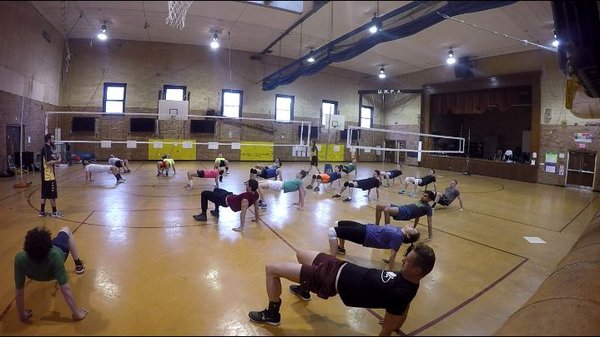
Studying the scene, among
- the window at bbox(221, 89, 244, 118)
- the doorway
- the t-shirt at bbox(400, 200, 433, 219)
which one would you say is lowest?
the t-shirt at bbox(400, 200, 433, 219)

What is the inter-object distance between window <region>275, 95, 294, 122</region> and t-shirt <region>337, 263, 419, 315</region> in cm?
1929

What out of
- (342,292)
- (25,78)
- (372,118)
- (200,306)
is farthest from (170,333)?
(25,78)

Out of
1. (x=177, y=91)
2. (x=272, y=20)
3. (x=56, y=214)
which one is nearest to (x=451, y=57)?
(x=272, y=20)

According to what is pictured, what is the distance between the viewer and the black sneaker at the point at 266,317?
9.38 feet

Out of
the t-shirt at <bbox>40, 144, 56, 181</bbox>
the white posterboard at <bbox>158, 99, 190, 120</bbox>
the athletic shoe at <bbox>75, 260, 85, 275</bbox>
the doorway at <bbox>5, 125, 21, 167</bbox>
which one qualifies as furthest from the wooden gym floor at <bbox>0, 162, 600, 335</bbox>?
the doorway at <bbox>5, 125, 21, 167</bbox>

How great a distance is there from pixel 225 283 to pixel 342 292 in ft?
6.05

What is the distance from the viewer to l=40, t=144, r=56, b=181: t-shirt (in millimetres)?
6777

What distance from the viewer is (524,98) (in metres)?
4.10

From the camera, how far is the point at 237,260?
4660 millimetres

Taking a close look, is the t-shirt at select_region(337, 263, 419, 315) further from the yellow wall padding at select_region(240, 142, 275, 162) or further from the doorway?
the yellow wall padding at select_region(240, 142, 275, 162)

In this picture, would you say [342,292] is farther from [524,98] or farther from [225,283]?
[524,98]

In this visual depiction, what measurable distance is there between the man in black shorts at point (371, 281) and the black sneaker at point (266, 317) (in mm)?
440

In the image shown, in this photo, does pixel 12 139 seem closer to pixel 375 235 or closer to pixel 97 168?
pixel 97 168

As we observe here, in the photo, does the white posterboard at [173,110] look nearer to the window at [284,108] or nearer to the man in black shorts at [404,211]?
the window at [284,108]
